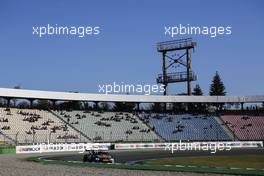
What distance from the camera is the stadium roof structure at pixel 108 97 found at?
7912 cm

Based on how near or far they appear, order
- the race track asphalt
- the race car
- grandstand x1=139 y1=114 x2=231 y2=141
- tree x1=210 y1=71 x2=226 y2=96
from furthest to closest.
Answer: tree x1=210 y1=71 x2=226 y2=96 → grandstand x1=139 y1=114 x2=231 y2=141 → the race track asphalt → the race car

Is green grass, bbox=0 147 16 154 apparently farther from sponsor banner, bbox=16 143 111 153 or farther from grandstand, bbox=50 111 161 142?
grandstand, bbox=50 111 161 142

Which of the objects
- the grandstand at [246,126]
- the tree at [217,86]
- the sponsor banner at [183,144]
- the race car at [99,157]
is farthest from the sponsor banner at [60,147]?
the tree at [217,86]

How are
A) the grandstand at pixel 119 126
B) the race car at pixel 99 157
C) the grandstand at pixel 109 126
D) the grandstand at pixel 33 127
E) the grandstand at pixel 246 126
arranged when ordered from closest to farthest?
the race car at pixel 99 157, the grandstand at pixel 33 127, the grandstand at pixel 119 126, the grandstand at pixel 109 126, the grandstand at pixel 246 126

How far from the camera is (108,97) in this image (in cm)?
9056

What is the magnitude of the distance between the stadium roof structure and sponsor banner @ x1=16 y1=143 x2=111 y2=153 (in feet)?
41.9

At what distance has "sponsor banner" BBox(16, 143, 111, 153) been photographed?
215 feet

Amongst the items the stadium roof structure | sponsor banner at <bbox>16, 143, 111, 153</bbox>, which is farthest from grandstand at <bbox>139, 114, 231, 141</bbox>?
sponsor banner at <bbox>16, 143, 111, 153</bbox>

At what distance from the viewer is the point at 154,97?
93688mm

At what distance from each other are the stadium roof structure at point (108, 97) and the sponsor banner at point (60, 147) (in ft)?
41.9

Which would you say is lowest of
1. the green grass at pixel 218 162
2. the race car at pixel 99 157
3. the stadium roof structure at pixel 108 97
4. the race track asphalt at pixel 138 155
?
the green grass at pixel 218 162

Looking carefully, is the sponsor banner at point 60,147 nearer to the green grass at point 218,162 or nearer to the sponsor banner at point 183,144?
the sponsor banner at point 183,144

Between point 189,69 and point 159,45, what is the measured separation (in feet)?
26.1

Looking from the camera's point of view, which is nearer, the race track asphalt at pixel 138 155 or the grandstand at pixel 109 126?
the race track asphalt at pixel 138 155
